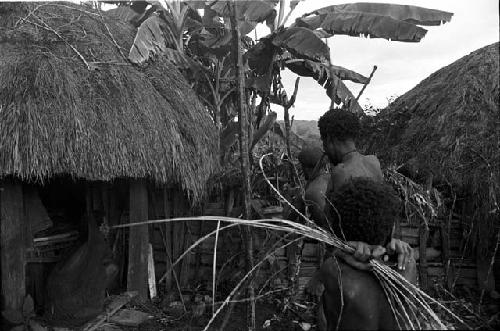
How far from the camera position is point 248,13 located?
587 centimetres

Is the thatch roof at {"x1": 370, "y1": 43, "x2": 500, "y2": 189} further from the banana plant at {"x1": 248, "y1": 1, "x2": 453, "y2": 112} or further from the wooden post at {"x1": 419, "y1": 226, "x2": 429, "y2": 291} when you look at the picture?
the banana plant at {"x1": 248, "y1": 1, "x2": 453, "y2": 112}

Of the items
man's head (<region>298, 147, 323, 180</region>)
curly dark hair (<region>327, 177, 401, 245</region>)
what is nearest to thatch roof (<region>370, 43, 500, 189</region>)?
man's head (<region>298, 147, 323, 180</region>)

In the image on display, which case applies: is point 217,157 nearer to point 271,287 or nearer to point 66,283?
point 271,287

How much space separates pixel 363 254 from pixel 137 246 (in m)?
4.60

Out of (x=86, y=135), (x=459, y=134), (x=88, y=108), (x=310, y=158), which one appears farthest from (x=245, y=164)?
(x=459, y=134)

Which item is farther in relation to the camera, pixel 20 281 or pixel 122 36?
pixel 122 36

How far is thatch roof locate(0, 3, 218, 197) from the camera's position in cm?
464

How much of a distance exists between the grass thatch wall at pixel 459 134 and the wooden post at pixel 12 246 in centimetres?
476

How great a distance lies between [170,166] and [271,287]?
1925mm

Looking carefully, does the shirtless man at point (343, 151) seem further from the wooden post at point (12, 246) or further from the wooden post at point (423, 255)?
the wooden post at point (12, 246)

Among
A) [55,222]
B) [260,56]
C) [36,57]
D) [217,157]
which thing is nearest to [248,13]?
[260,56]

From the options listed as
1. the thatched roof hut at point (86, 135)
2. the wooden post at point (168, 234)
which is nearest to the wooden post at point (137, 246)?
the thatched roof hut at point (86, 135)

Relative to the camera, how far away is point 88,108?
509 centimetres

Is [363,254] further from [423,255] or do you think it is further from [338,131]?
[423,255]
